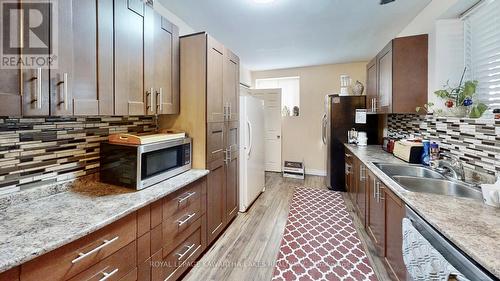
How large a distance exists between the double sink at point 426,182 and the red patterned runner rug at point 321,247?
2.60 feet

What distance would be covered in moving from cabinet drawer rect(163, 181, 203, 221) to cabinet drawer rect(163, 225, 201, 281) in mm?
264

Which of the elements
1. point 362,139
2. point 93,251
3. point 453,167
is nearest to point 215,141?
point 93,251


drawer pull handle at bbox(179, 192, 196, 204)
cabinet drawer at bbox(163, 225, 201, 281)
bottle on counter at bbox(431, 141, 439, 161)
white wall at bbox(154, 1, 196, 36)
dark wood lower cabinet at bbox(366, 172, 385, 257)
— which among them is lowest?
cabinet drawer at bbox(163, 225, 201, 281)

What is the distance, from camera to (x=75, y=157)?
155cm

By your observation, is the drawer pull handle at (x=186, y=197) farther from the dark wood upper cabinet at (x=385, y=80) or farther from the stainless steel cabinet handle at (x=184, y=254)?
the dark wood upper cabinet at (x=385, y=80)

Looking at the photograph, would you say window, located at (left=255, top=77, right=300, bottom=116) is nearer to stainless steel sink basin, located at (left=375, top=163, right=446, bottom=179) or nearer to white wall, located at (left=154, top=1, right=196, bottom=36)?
white wall, located at (left=154, top=1, right=196, bottom=36)

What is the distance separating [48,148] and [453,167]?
2.88 meters

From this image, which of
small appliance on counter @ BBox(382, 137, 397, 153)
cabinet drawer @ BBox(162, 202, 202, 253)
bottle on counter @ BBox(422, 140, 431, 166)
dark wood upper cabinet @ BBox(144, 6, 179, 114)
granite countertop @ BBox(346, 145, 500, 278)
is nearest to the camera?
granite countertop @ BBox(346, 145, 500, 278)

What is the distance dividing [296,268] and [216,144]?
1.34 m

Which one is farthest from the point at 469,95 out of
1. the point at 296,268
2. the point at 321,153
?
the point at 321,153

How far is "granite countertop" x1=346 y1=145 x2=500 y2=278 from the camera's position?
0.82m

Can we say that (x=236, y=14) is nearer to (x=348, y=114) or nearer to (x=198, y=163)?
(x=198, y=163)

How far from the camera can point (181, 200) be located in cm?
170

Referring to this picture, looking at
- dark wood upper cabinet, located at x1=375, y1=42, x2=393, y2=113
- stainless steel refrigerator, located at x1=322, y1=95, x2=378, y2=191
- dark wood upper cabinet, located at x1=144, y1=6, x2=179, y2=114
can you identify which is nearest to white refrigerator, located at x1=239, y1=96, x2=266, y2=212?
dark wood upper cabinet, located at x1=144, y1=6, x2=179, y2=114
